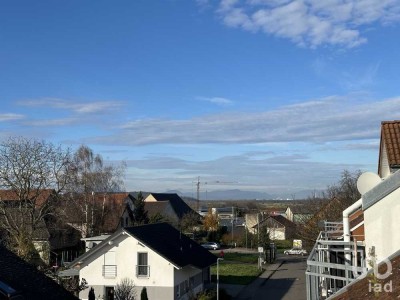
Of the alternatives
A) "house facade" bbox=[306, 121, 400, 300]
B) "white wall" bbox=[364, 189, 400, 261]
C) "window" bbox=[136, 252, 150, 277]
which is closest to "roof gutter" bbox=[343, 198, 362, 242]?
"house facade" bbox=[306, 121, 400, 300]

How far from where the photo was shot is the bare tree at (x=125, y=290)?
25062 millimetres

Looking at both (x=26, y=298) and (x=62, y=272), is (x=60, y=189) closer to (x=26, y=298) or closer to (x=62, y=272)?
(x=62, y=272)

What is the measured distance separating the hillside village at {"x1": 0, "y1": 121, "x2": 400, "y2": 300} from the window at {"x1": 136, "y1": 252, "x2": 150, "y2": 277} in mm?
63

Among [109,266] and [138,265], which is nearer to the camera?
[138,265]

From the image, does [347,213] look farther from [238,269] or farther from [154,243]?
[238,269]

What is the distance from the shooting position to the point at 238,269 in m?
45.9

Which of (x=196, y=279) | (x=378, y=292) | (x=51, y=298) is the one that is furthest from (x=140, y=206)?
(x=378, y=292)

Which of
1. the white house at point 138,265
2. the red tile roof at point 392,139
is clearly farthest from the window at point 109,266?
the red tile roof at point 392,139

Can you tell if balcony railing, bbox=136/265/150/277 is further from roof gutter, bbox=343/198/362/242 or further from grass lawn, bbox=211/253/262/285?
roof gutter, bbox=343/198/362/242

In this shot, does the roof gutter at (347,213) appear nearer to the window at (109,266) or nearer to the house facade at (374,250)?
the house facade at (374,250)

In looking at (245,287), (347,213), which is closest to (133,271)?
(245,287)

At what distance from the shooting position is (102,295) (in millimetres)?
28641

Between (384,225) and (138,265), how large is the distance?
2036cm

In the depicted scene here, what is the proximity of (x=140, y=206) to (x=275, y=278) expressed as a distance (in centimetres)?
2766
